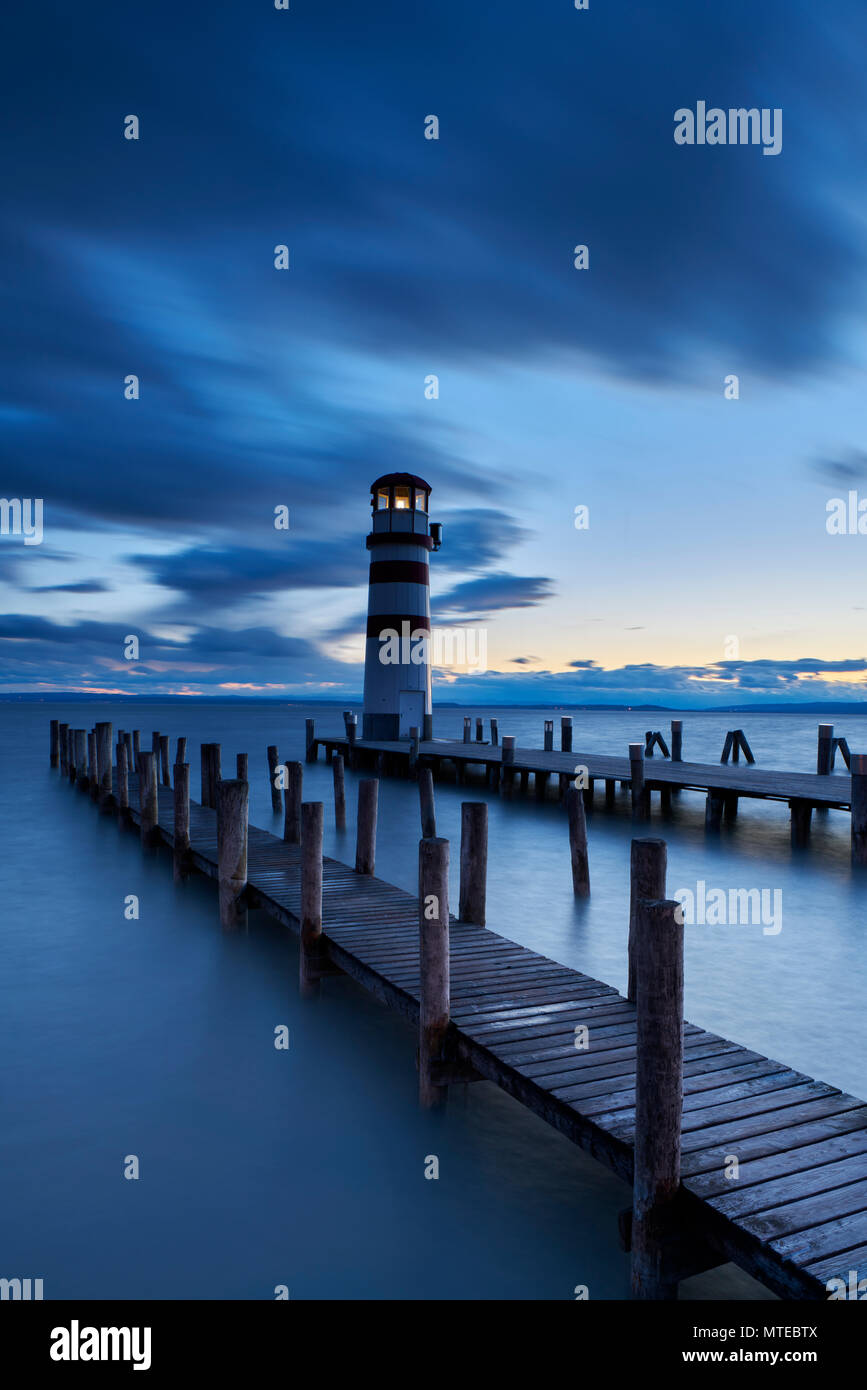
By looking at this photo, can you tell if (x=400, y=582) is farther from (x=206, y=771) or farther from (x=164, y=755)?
(x=206, y=771)

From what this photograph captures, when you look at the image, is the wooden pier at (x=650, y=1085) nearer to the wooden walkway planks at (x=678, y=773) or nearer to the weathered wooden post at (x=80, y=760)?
the wooden walkway planks at (x=678, y=773)

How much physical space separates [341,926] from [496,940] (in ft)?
5.14

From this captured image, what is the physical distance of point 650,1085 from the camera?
3920mm

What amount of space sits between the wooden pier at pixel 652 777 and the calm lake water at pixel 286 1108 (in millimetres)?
2594

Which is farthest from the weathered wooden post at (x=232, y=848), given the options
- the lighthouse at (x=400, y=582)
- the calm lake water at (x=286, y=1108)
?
the lighthouse at (x=400, y=582)

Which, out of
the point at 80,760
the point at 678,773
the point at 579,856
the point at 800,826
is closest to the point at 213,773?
the point at 579,856

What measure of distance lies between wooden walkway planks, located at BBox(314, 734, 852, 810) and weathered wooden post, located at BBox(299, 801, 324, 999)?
35.4 ft

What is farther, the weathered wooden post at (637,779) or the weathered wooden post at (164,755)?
the weathered wooden post at (164,755)

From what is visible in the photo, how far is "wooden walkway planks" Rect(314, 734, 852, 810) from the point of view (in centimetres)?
1741

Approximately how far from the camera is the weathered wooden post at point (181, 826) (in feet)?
42.9

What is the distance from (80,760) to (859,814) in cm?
2207

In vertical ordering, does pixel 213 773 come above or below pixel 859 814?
above
